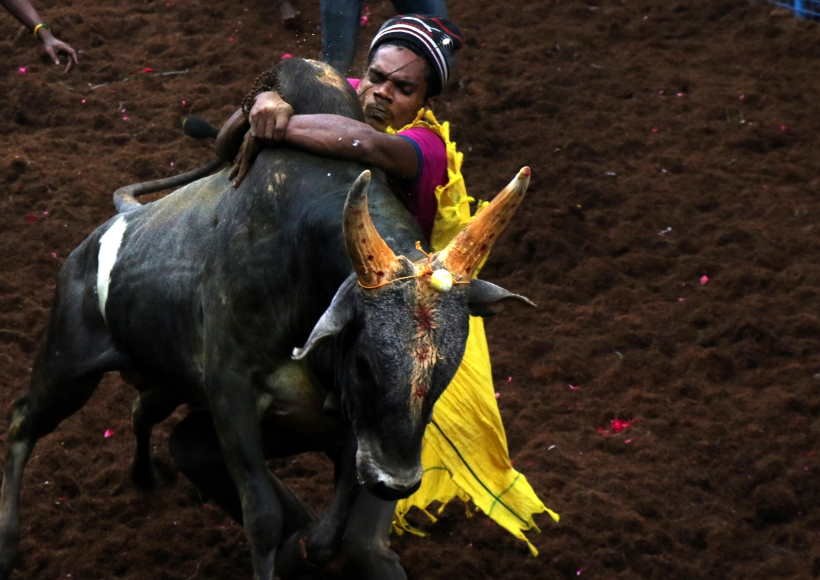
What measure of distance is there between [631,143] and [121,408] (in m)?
2.78

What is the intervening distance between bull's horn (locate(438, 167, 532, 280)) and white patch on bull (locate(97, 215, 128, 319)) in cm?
158

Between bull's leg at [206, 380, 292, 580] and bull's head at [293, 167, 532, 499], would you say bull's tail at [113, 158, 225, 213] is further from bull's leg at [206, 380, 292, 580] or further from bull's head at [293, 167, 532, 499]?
bull's head at [293, 167, 532, 499]

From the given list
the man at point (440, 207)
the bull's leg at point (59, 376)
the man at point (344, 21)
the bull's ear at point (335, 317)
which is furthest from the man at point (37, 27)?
the bull's ear at point (335, 317)

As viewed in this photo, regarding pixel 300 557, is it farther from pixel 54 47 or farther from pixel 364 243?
pixel 54 47

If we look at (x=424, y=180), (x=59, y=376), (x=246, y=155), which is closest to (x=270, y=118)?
(x=246, y=155)

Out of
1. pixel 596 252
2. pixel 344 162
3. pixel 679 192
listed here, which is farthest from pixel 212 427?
pixel 679 192

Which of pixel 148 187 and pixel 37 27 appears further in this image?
pixel 37 27

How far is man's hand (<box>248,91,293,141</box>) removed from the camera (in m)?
4.16

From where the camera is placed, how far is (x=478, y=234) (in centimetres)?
358

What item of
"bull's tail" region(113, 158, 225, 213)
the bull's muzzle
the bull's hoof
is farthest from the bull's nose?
"bull's tail" region(113, 158, 225, 213)

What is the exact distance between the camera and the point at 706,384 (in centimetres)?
591

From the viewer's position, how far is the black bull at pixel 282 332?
3.53 m

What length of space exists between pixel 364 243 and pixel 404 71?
1141 mm

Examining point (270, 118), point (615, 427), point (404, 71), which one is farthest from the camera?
point (615, 427)
